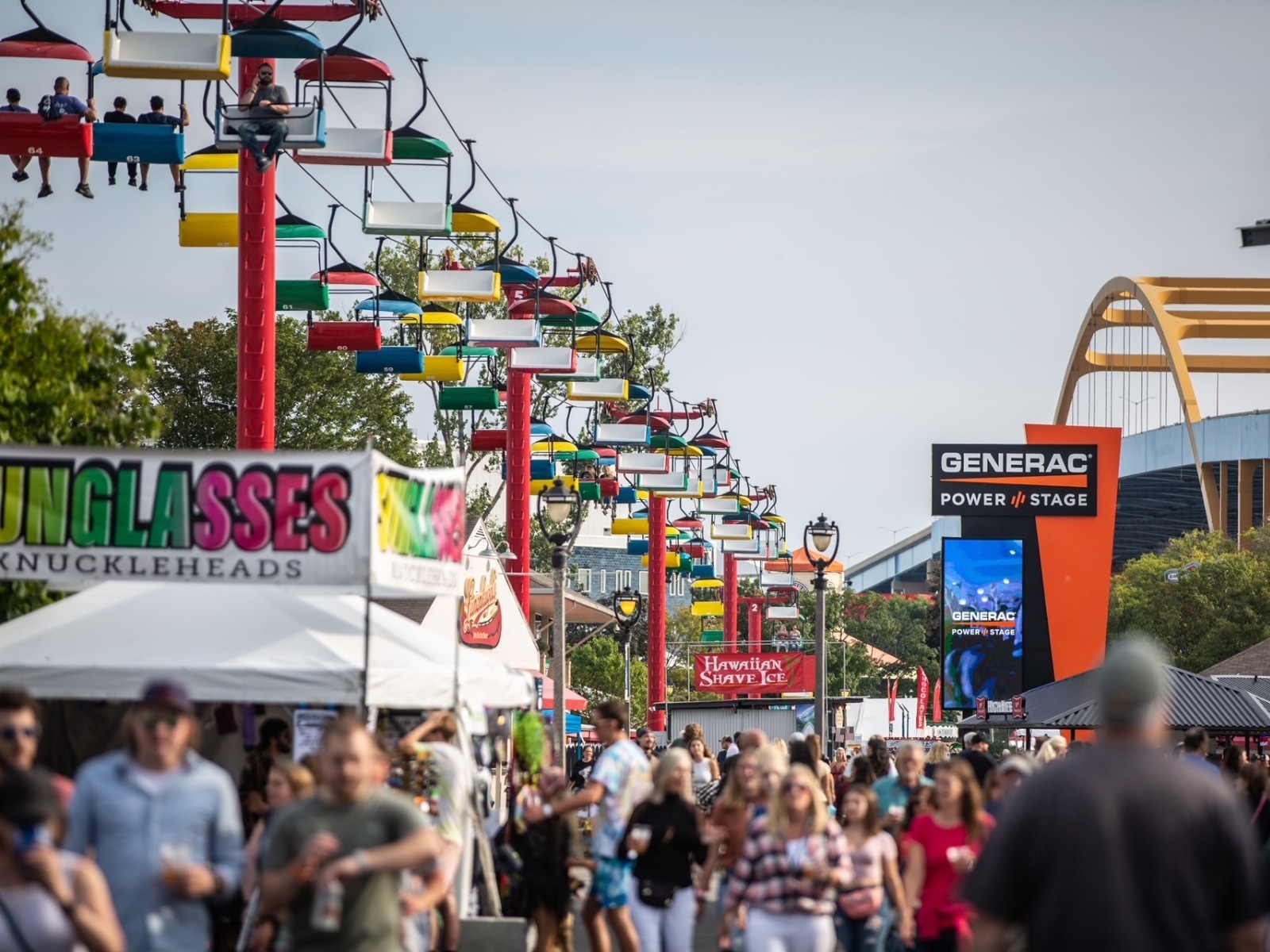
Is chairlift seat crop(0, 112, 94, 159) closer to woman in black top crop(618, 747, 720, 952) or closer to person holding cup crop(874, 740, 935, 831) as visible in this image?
woman in black top crop(618, 747, 720, 952)

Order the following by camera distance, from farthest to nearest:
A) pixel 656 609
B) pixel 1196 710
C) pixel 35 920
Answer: pixel 656 609
pixel 1196 710
pixel 35 920

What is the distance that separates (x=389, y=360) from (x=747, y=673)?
23.5 meters

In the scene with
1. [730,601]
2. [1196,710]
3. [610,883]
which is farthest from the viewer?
[730,601]

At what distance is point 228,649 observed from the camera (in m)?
13.0

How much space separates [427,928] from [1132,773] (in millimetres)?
5731

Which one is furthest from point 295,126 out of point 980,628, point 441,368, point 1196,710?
point 980,628

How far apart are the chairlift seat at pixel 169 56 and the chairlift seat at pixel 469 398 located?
14.6m

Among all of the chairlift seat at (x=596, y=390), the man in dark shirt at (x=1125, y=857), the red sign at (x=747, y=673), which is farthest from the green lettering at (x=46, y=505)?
the red sign at (x=747, y=673)

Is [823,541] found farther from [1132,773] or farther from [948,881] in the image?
[1132,773]

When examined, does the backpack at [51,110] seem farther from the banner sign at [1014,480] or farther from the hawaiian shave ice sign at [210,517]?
the banner sign at [1014,480]

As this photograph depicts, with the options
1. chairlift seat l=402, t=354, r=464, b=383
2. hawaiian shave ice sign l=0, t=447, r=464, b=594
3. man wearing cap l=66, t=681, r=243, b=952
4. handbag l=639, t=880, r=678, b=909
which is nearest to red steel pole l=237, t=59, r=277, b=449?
hawaiian shave ice sign l=0, t=447, r=464, b=594

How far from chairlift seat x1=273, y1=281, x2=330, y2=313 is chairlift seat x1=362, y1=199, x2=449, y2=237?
2.61 ft

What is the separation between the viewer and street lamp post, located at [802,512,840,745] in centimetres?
2686

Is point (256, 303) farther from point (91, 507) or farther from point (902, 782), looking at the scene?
point (902, 782)
